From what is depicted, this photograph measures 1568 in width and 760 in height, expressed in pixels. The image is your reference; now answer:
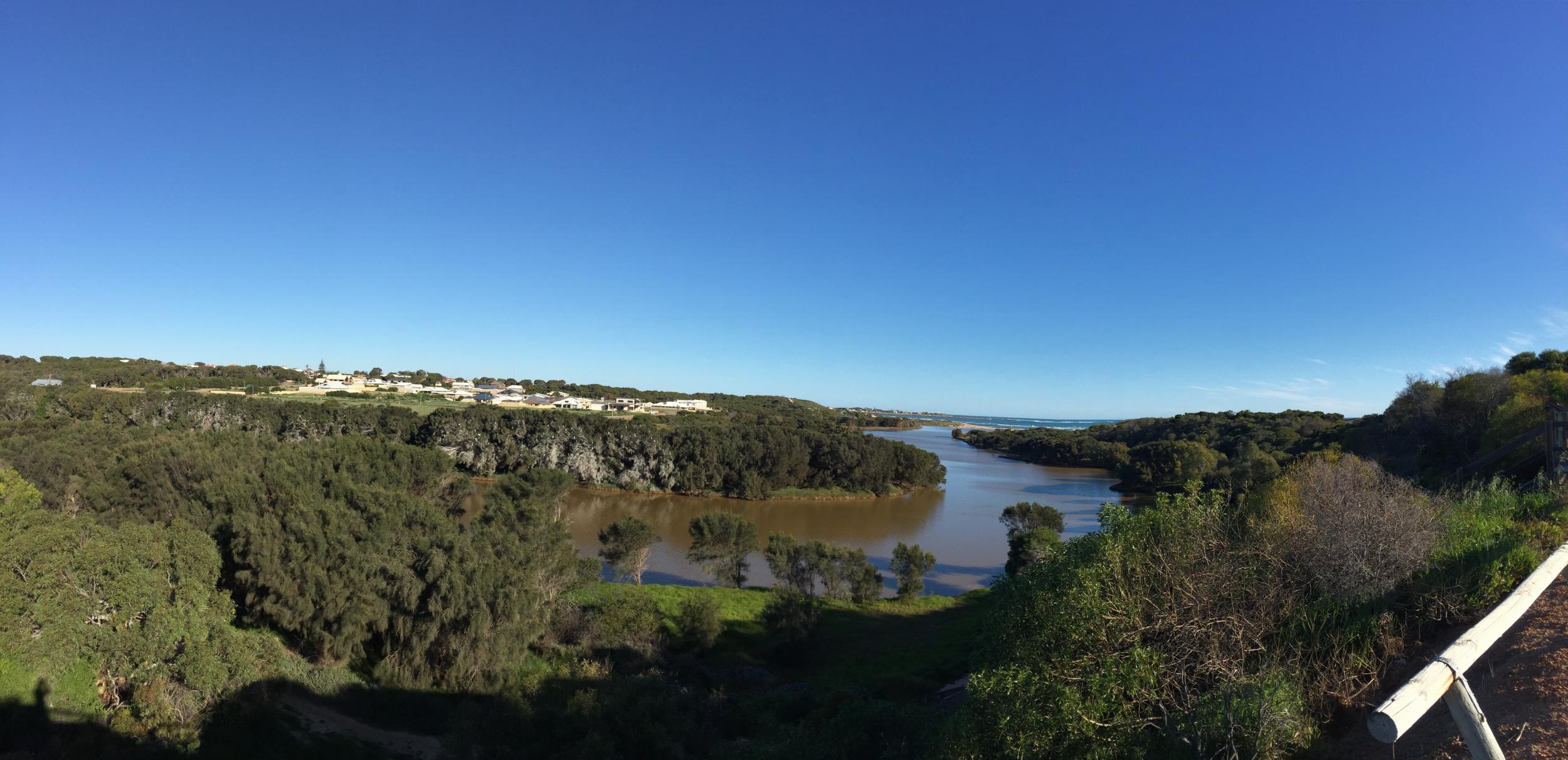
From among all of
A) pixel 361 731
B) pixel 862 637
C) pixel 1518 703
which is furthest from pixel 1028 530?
pixel 361 731

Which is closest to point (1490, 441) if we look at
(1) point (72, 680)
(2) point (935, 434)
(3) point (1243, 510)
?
(3) point (1243, 510)

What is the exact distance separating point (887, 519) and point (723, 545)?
1963 centimetres

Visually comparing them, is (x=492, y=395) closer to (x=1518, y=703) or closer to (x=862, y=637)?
(x=862, y=637)

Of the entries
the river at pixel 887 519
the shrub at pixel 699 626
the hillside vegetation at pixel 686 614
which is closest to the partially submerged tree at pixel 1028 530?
the hillside vegetation at pixel 686 614

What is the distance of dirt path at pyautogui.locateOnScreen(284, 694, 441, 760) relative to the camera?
11.6 metres

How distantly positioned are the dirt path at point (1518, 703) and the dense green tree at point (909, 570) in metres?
18.6

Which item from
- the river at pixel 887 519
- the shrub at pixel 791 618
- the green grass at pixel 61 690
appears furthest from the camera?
the river at pixel 887 519

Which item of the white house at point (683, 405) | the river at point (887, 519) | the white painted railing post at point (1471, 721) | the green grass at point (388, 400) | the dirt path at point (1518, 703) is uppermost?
the white house at point (683, 405)

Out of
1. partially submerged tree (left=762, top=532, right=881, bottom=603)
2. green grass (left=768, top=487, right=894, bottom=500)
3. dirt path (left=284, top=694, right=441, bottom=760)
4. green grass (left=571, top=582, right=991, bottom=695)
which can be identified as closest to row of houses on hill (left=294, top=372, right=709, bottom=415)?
green grass (left=768, top=487, right=894, bottom=500)

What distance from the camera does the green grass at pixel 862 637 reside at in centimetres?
1639

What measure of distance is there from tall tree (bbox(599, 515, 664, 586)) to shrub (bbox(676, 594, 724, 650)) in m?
5.96

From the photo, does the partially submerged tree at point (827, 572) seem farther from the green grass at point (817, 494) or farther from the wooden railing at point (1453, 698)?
the green grass at point (817, 494)

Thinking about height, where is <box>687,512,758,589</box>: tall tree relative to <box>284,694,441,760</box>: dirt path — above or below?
above

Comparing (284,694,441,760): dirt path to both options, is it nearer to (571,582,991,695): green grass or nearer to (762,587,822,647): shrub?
(571,582,991,695): green grass
